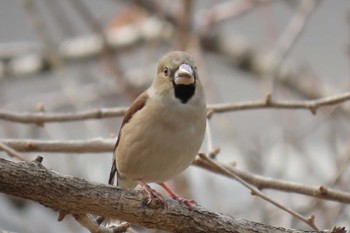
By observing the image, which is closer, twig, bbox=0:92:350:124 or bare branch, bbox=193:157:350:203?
bare branch, bbox=193:157:350:203

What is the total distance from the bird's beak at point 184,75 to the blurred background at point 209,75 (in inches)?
23.8

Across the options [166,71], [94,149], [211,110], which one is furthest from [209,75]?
[166,71]

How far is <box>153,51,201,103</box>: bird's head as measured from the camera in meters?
2.34

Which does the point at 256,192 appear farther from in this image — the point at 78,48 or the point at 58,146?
the point at 78,48

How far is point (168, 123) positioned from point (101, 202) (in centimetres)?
39

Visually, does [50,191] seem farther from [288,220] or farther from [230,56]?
[230,56]

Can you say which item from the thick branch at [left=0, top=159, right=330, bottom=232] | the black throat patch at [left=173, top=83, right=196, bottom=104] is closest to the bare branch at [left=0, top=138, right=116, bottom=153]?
the black throat patch at [left=173, top=83, right=196, bottom=104]

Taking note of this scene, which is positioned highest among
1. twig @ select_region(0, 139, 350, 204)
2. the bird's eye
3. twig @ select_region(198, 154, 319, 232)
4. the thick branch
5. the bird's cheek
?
the bird's eye

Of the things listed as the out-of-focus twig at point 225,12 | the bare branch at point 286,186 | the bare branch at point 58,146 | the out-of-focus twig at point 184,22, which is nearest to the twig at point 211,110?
the bare branch at point 58,146

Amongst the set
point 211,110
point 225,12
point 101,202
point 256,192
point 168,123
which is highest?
point 225,12

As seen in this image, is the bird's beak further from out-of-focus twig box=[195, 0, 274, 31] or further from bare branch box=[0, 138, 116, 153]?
out-of-focus twig box=[195, 0, 274, 31]

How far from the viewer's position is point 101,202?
2.07 meters

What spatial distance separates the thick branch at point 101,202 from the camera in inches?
77.1

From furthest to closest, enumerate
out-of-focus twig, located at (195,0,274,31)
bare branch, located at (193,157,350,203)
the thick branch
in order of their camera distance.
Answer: out-of-focus twig, located at (195,0,274,31)
bare branch, located at (193,157,350,203)
the thick branch
